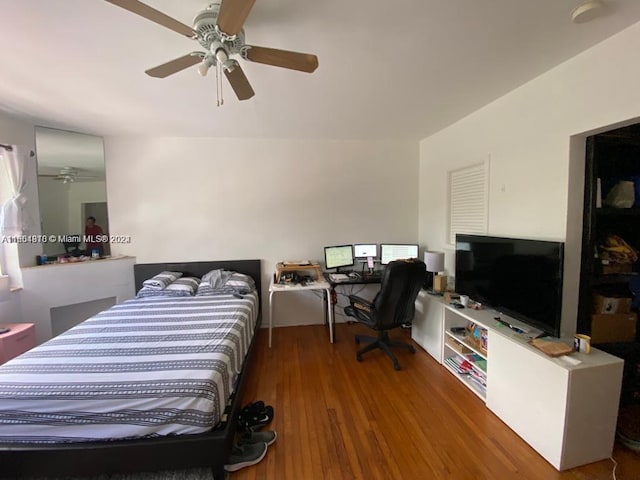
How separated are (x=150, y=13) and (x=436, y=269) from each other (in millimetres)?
3096

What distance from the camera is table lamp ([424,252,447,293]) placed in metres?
3.00

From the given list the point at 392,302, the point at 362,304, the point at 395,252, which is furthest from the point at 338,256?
the point at 392,302

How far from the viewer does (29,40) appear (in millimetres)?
1579

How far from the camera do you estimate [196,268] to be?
3.60 metres

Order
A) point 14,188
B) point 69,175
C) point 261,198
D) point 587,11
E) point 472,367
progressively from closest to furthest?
point 587,11
point 472,367
point 14,188
point 69,175
point 261,198

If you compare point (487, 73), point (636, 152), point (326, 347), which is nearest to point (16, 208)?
point (326, 347)

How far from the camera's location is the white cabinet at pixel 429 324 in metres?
2.78

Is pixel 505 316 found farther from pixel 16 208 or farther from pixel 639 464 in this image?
pixel 16 208

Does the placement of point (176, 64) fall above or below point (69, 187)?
above

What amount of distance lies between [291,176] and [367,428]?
2892 millimetres

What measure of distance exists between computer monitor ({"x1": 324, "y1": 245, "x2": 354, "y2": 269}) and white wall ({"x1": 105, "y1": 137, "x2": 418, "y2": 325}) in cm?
16

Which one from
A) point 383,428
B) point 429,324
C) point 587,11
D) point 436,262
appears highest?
point 587,11

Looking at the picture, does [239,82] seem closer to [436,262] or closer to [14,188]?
[436,262]

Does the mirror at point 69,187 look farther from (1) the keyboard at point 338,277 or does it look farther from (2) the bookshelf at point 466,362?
(2) the bookshelf at point 466,362
